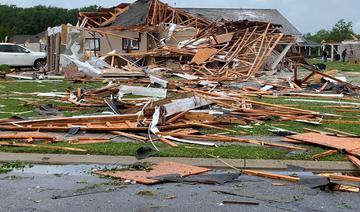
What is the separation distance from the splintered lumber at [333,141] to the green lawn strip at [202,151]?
0.18 m

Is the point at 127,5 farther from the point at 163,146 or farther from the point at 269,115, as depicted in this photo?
the point at 163,146

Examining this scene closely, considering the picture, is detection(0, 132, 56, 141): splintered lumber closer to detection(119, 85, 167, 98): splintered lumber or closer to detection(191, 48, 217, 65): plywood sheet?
detection(119, 85, 167, 98): splintered lumber

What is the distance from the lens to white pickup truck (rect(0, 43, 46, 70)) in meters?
34.5

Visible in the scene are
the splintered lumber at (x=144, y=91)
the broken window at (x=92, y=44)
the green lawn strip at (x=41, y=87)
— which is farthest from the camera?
the broken window at (x=92, y=44)

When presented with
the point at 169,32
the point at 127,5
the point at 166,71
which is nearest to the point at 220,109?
the point at 166,71

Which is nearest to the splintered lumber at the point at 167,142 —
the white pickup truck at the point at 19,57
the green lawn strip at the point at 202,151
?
the green lawn strip at the point at 202,151

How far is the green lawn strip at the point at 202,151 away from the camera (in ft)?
26.3

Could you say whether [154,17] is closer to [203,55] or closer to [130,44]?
[130,44]

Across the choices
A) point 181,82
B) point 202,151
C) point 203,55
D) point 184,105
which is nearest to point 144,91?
point 181,82

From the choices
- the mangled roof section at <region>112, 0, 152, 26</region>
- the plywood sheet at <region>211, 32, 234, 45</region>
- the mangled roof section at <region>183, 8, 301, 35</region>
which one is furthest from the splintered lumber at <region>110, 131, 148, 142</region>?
the mangled roof section at <region>183, 8, 301, 35</region>

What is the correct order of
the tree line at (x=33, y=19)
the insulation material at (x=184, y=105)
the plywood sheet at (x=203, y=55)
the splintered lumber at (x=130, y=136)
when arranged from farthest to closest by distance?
the tree line at (x=33, y=19) → the plywood sheet at (x=203, y=55) → the insulation material at (x=184, y=105) → the splintered lumber at (x=130, y=136)

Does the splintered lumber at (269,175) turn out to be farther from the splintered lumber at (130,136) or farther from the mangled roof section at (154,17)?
the mangled roof section at (154,17)

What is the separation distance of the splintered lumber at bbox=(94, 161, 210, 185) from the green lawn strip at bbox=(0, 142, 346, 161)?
589 millimetres

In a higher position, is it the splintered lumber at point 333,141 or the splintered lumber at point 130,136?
the splintered lumber at point 333,141
